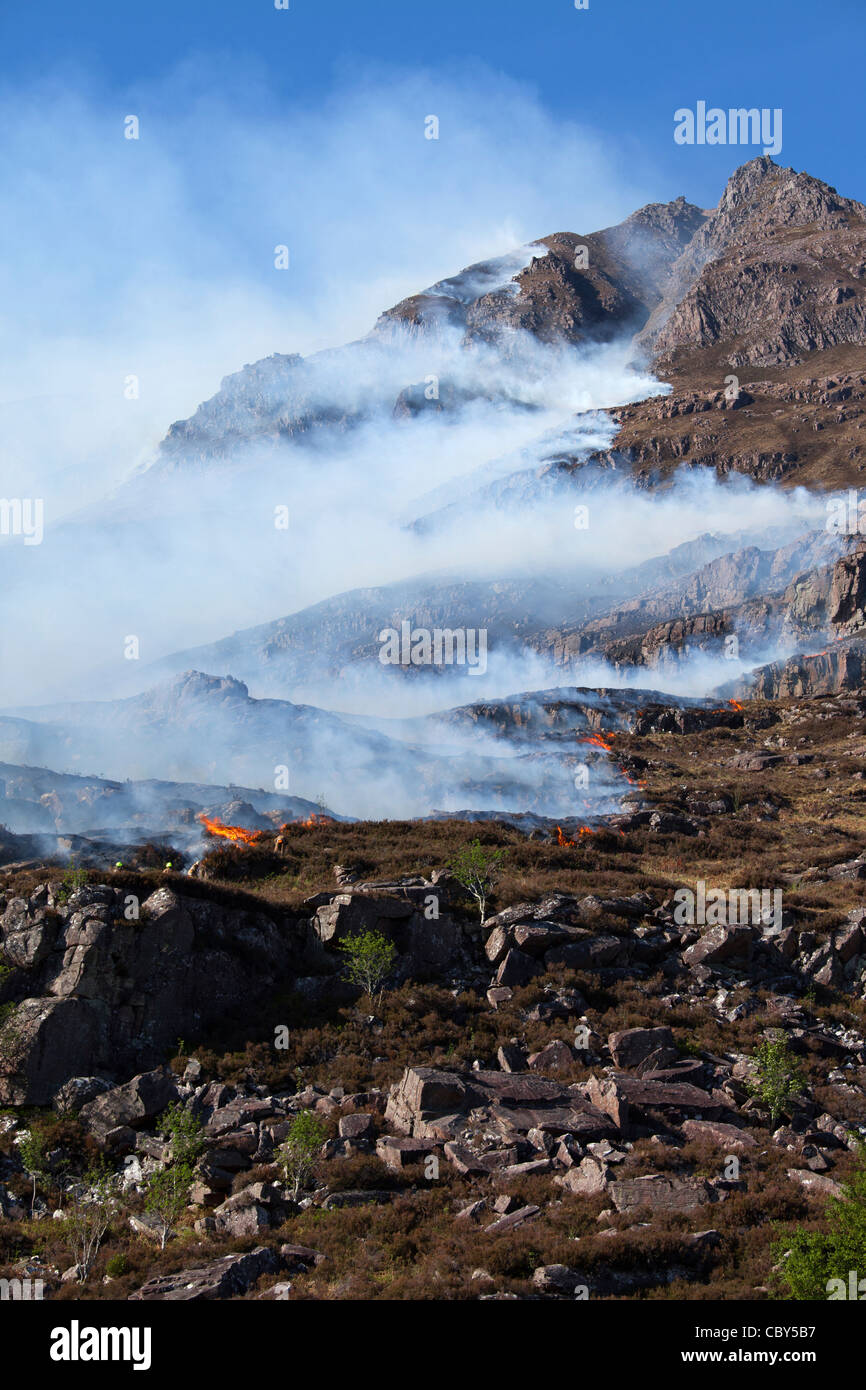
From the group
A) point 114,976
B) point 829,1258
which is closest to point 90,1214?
point 114,976

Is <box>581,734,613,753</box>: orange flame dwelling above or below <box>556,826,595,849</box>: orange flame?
above

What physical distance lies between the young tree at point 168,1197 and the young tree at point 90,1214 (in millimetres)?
1101

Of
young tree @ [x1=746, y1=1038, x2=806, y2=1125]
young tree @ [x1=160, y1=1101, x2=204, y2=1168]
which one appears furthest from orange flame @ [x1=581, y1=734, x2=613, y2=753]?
young tree @ [x1=160, y1=1101, x2=204, y2=1168]

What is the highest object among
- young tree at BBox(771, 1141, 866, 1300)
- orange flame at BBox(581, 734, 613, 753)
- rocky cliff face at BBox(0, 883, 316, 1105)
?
orange flame at BBox(581, 734, 613, 753)

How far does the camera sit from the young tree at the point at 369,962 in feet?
116

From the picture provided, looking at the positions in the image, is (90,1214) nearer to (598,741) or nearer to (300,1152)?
(300,1152)

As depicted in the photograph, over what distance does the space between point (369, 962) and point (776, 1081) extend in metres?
14.9

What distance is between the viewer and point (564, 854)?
52656 mm

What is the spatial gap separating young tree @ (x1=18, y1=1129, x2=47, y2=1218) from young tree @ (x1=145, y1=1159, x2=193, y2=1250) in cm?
338

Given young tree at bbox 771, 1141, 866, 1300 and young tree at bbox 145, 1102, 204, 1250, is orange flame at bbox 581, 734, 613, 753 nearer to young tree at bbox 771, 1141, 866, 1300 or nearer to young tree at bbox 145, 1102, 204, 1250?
young tree at bbox 145, 1102, 204, 1250

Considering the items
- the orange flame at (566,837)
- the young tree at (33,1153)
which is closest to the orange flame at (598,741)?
the orange flame at (566,837)

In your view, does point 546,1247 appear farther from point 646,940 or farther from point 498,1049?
point 646,940

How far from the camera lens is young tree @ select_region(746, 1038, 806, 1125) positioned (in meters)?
28.1

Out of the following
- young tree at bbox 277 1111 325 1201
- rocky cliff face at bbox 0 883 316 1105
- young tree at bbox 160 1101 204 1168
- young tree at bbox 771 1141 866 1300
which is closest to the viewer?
young tree at bbox 771 1141 866 1300
